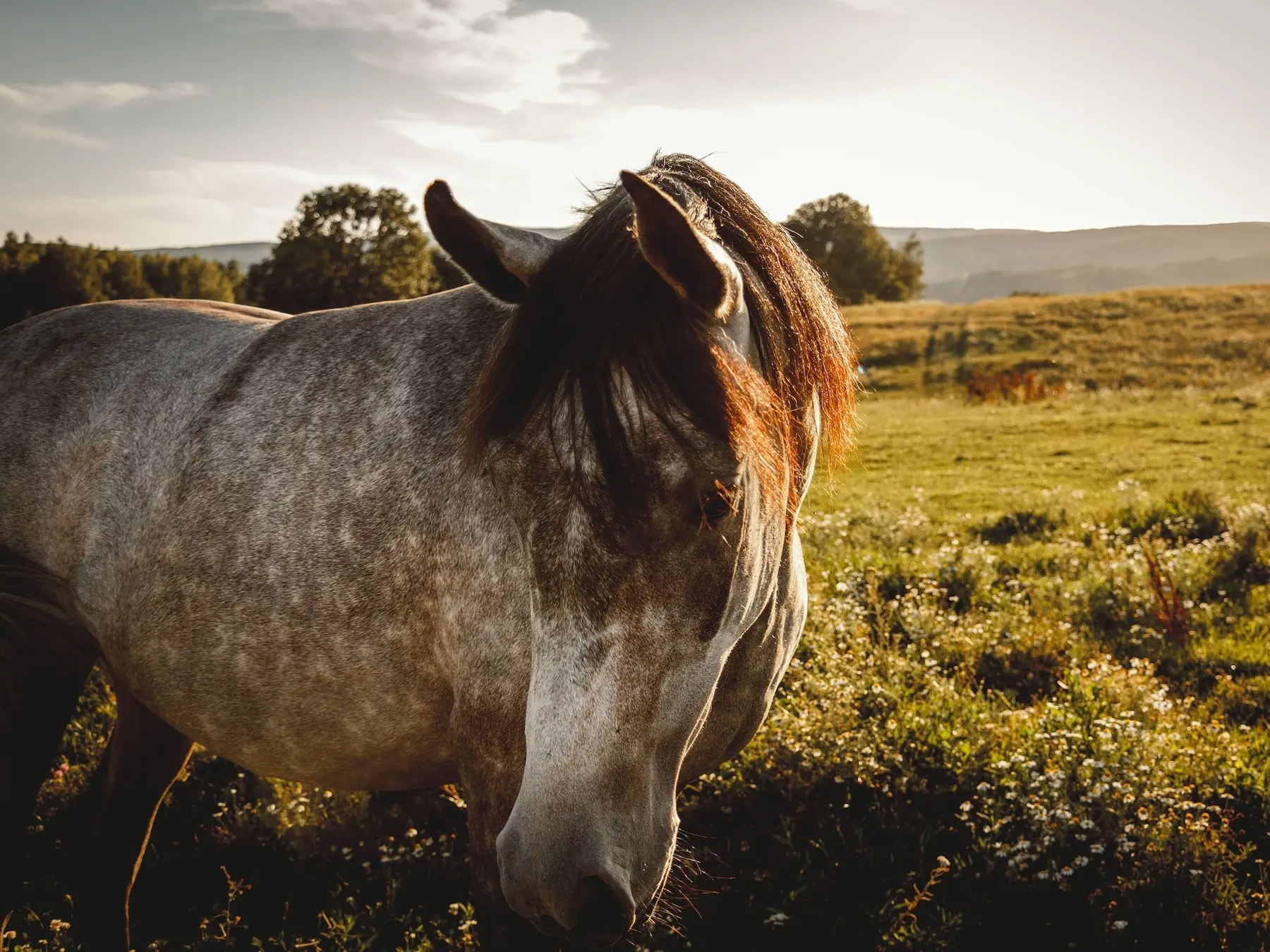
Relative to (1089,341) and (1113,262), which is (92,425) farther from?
(1113,262)

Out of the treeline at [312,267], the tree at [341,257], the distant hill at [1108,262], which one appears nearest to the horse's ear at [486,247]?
the treeline at [312,267]

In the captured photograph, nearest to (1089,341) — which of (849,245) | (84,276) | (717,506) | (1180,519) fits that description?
(1180,519)

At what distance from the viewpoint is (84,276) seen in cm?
3809

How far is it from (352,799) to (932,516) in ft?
23.9

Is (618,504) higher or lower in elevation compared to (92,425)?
lower

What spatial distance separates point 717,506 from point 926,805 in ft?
9.23

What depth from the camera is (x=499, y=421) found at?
5.83ft

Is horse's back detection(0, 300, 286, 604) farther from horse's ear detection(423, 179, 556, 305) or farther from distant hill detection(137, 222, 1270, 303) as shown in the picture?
distant hill detection(137, 222, 1270, 303)

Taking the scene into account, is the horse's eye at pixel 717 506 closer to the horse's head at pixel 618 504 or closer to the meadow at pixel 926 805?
the horse's head at pixel 618 504

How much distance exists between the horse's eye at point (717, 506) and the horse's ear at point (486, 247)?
67 centimetres

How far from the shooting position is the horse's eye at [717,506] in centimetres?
165

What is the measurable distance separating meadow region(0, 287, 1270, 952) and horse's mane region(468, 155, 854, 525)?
26.5 inches

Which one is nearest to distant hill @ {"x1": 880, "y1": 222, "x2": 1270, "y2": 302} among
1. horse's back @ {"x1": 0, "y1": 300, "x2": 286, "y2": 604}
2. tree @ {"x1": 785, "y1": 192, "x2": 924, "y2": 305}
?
tree @ {"x1": 785, "y1": 192, "x2": 924, "y2": 305}

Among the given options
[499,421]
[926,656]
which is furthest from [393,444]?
[926,656]
